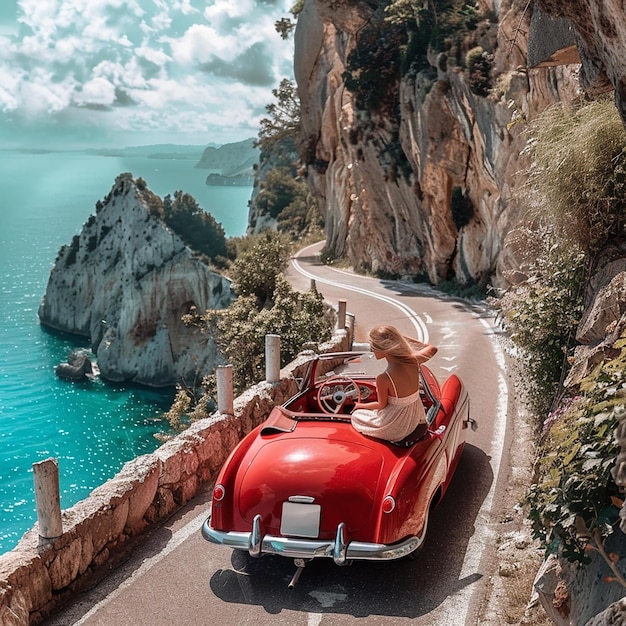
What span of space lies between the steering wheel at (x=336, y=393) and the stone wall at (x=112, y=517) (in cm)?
186

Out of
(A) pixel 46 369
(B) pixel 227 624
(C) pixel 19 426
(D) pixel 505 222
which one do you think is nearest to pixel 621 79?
(B) pixel 227 624

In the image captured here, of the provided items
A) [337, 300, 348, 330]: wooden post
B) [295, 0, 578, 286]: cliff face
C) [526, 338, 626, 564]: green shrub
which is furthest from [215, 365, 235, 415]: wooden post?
[295, 0, 578, 286]: cliff face

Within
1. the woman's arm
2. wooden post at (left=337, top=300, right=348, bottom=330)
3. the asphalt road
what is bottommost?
the asphalt road

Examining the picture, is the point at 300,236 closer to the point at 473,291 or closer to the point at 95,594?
the point at 473,291

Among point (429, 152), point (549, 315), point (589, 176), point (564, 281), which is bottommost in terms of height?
point (549, 315)

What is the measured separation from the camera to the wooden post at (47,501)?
19.8 ft

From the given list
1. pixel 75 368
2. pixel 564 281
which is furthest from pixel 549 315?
pixel 75 368

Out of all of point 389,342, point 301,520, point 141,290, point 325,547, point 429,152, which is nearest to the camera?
point 325,547

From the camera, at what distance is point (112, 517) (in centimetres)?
688

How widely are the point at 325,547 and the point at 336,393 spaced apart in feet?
7.07

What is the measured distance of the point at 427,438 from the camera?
21.6 ft

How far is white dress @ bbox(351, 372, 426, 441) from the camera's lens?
21.0 ft

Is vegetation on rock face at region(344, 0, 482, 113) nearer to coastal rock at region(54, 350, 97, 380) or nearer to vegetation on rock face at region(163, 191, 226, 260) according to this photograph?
vegetation on rock face at region(163, 191, 226, 260)

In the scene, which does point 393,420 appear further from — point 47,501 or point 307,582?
point 47,501
